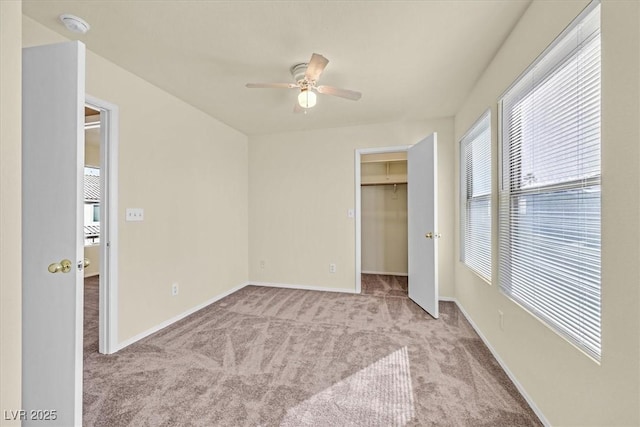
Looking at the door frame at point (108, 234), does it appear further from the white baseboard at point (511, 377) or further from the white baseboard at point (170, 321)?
the white baseboard at point (511, 377)

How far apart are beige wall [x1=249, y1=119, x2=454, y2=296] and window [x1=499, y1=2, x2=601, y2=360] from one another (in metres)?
1.74

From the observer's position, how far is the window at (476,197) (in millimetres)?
2492

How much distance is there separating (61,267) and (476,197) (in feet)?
10.6

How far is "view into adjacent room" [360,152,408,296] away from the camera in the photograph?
4.96 meters

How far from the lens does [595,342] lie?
1.15 meters

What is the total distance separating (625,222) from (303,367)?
1.98m

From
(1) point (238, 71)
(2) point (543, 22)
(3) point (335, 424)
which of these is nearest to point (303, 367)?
(3) point (335, 424)

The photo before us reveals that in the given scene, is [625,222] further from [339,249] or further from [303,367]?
[339,249]

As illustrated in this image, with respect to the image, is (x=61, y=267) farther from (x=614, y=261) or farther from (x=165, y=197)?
(x=614, y=261)

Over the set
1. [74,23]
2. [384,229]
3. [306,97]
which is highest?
[74,23]
